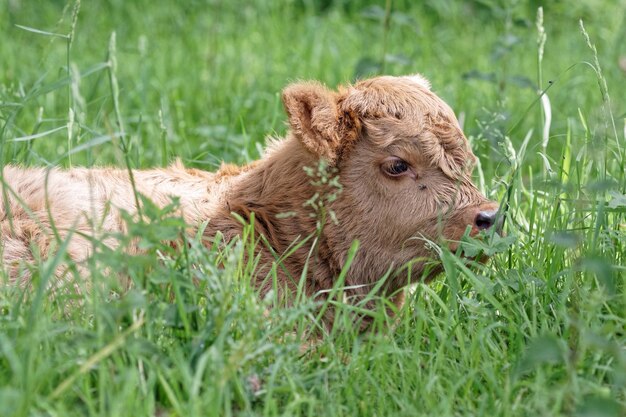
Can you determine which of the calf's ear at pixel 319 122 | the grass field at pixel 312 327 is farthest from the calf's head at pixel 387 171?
the grass field at pixel 312 327

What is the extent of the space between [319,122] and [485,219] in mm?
828

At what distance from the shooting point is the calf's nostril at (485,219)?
418 cm

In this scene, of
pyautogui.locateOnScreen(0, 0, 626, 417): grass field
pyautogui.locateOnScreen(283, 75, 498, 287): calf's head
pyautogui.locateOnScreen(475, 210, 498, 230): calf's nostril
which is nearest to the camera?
pyautogui.locateOnScreen(0, 0, 626, 417): grass field

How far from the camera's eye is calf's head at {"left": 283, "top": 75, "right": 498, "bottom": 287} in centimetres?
429

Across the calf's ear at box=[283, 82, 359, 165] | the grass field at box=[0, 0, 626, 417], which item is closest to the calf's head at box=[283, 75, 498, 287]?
the calf's ear at box=[283, 82, 359, 165]

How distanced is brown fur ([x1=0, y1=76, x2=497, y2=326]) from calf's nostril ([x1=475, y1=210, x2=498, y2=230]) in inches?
1.0

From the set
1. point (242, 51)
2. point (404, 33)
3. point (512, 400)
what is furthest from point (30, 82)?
point (512, 400)

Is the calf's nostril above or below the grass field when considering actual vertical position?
above

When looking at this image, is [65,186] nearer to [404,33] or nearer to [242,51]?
[242,51]

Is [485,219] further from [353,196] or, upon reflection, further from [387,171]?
[353,196]

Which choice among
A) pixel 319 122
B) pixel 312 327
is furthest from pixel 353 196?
pixel 312 327

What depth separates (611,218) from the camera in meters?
4.79

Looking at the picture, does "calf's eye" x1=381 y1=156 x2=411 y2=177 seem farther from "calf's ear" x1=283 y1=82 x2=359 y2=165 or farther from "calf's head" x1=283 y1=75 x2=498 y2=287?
"calf's ear" x1=283 y1=82 x2=359 y2=165

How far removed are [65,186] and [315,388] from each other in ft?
5.64
